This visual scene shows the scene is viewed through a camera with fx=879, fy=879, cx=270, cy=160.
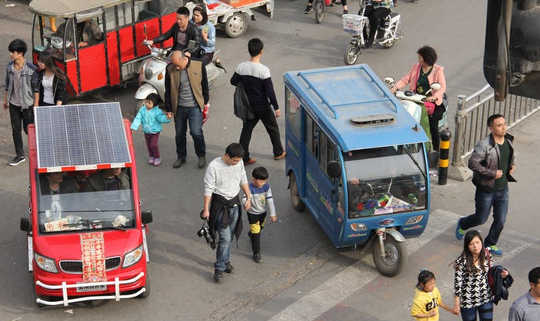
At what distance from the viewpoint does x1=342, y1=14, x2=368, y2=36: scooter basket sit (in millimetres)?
17562

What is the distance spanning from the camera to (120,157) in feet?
33.5

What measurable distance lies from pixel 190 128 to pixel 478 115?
464cm

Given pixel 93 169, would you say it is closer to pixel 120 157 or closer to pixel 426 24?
pixel 120 157

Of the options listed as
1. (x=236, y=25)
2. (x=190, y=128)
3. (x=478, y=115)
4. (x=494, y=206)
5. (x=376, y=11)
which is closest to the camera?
(x=494, y=206)

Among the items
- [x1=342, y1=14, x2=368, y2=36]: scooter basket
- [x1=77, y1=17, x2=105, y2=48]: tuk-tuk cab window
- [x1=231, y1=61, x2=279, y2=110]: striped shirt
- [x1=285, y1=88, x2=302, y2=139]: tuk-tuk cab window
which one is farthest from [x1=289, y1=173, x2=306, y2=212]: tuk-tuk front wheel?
[x1=342, y1=14, x2=368, y2=36]: scooter basket

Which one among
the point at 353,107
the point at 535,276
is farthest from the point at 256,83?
the point at 535,276

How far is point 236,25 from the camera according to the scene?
19.1 metres

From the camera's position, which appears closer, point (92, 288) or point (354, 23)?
point (92, 288)

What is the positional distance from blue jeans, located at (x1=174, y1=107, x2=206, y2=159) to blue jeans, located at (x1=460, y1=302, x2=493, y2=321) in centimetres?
592

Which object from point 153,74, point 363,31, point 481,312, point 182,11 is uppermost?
point 182,11

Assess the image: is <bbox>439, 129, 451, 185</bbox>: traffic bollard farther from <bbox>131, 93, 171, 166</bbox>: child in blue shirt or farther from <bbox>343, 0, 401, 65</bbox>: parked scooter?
<bbox>343, 0, 401, 65</bbox>: parked scooter

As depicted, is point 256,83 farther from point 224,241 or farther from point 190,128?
point 224,241

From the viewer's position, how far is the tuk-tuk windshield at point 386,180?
34.1 ft

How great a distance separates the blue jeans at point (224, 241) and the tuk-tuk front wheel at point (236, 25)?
9161 millimetres
